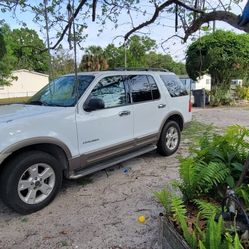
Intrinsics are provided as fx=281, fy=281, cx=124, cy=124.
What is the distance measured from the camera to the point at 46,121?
3676mm

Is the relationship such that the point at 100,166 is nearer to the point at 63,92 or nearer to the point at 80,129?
the point at 80,129

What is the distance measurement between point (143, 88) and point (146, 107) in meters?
0.38

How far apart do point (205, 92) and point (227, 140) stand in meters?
11.0

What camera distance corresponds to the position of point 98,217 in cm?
355

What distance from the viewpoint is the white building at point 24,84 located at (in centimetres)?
4194

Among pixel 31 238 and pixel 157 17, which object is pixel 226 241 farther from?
pixel 157 17

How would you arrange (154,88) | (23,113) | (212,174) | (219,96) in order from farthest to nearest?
(219,96), (154,88), (23,113), (212,174)

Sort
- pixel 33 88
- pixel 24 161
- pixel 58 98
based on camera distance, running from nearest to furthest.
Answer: pixel 24 161 < pixel 58 98 < pixel 33 88

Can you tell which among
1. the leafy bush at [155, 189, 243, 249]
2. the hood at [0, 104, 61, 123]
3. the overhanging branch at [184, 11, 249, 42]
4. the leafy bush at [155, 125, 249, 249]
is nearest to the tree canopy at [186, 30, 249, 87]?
the overhanging branch at [184, 11, 249, 42]

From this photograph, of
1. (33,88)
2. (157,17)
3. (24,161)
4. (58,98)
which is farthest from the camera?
(33,88)

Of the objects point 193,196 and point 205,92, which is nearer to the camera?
point 193,196

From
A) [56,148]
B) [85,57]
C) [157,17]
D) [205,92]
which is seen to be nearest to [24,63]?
[85,57]

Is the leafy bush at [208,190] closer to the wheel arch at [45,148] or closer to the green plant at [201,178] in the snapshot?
the green plant at [201,178]

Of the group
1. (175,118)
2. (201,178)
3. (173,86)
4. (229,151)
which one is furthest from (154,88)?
(201,178)
